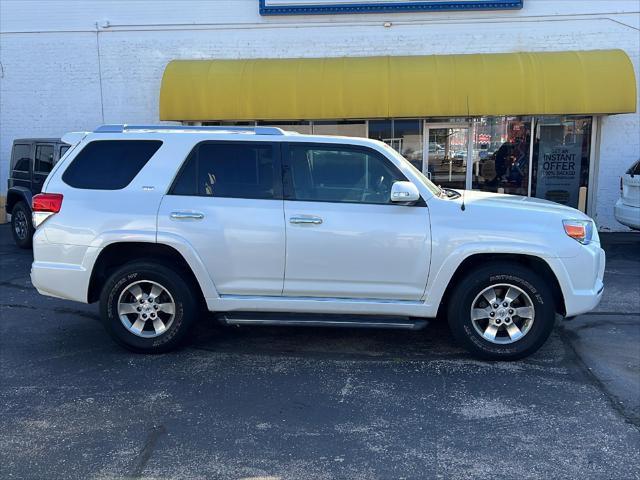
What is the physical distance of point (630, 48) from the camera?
11734 millimetres

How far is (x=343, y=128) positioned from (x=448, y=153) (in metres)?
2.49

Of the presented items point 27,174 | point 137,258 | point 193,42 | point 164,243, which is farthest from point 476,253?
point 193,42

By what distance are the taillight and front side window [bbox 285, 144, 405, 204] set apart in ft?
6.65

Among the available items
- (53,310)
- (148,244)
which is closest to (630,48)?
(148,244)

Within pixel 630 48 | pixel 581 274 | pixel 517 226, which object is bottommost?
pixel 581 274

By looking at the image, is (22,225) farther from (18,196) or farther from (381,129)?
(381,129)

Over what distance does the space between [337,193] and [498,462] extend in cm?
244

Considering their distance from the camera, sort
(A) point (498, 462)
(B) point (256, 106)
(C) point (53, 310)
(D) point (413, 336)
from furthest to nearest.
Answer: (B) point (256, 106)
(C) point (53, 310)
(D) point (413, 336)
(A) point (498, 462)

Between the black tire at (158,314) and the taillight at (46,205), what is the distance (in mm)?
771

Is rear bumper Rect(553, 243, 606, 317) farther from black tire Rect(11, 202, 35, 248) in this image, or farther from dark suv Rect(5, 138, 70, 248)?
black tire Rect(11, 202, 35, 248)

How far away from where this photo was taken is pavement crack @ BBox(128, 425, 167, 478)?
318 centimetres

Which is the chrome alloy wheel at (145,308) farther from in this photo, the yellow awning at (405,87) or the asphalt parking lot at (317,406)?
the yellow awning at (405,87)

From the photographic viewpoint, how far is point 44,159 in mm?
10109

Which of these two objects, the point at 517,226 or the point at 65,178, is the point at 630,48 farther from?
the point at 65,178
